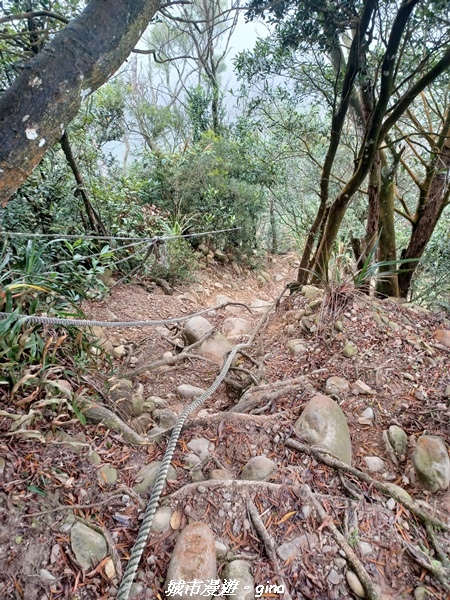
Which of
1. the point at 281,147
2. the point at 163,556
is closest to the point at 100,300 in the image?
the point at 163,556

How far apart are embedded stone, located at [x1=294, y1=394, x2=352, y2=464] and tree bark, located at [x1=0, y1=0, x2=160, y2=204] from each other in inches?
58.5

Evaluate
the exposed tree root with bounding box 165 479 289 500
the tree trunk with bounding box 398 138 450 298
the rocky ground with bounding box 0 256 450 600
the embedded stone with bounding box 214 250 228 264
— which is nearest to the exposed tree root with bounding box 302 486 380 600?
the rocky ground with bounding box 0 256 450 600

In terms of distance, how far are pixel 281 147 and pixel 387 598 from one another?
5167 mm

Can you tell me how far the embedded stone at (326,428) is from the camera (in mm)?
1289

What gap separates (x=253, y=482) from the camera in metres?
1.13

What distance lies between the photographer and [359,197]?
18.1 feet

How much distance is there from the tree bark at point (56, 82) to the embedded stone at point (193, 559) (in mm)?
1310

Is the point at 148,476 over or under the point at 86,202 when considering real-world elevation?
under

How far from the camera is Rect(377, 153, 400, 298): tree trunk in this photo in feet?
10.4

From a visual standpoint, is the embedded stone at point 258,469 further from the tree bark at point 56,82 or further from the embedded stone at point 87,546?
Result: the tree bark at point 56,82

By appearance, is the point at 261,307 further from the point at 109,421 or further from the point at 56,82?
the point at 56,82

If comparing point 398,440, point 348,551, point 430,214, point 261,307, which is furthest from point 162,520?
point 430,214

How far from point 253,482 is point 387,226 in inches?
121

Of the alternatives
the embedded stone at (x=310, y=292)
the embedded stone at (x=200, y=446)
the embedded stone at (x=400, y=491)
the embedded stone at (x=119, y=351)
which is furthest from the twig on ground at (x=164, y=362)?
the embedded stone at (x=400, y=491)
